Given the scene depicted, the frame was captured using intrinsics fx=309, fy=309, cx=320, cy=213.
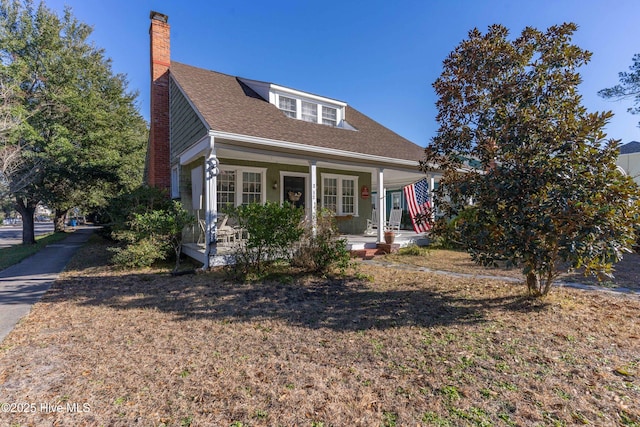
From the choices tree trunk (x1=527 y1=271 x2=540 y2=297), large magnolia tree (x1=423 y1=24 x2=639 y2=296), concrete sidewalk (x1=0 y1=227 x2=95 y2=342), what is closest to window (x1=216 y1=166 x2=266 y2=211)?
concrete sidewalk (x1=0 y1=227 x2=95 y2=342)

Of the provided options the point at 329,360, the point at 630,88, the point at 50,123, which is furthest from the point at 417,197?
the point at 50,123

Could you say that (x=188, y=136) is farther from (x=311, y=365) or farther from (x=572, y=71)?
(x=572, y=71)

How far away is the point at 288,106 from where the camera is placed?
1123 cm

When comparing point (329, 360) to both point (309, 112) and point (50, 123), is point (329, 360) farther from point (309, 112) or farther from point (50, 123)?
point (50, 123)

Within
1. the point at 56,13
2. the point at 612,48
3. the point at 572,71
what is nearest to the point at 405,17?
the point at 612,48

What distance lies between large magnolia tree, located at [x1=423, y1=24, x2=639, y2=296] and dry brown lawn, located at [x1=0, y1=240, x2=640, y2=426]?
971mm

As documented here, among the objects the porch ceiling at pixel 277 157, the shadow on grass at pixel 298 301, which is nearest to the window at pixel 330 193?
the porch ceiling at pixel 277 157

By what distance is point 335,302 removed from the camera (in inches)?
195

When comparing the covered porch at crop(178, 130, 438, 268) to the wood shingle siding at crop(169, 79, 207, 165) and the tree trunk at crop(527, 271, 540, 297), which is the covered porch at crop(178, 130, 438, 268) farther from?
the tree trunk at crop(527, 271, 540, 297)

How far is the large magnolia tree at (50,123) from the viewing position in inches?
455

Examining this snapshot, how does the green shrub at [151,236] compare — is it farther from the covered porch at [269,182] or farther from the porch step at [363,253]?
the porch step at [363,253]

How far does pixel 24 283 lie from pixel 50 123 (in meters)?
9.07

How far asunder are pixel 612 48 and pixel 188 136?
38.4 ft

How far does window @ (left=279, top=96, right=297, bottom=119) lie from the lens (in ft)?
36.4
